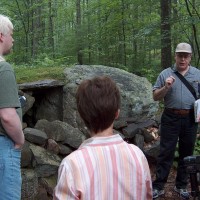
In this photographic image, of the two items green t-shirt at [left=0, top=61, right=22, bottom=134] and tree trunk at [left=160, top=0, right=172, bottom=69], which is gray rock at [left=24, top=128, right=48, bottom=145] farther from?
tree trunk at [left=160, top=0, right=172, bottom=69]

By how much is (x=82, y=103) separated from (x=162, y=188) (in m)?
3.46

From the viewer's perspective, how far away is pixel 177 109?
444 cm

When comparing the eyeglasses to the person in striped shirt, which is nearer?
the person in striped shirt

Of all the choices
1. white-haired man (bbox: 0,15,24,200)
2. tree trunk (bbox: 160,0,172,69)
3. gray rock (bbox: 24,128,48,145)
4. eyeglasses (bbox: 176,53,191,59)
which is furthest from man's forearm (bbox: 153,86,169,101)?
tree trunk (bbox: 160,0,172,69)

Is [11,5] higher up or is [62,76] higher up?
[11,5]

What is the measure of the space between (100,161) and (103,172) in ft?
0.19

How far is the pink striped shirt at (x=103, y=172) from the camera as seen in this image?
5.16ft

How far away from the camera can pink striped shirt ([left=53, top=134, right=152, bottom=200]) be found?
157 cm

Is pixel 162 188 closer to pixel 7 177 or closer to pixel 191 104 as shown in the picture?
pixel 191 104

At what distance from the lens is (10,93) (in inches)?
96.3

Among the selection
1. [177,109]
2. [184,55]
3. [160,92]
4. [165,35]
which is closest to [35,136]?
[160,92]

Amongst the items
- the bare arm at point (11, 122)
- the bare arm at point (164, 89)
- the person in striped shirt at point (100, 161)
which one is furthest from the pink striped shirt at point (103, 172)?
the bare arm at point (164, 89)

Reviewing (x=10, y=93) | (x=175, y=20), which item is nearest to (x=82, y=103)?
(x=10, y=93)

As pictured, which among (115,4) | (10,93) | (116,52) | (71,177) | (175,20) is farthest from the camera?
(116,52)
